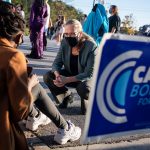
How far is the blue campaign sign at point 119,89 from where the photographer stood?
8.80 feet

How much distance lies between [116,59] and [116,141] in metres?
1.97

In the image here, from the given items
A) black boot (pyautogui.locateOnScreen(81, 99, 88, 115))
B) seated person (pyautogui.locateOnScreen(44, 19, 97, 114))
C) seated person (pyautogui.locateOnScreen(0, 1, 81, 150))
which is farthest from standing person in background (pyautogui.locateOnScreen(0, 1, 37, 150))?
black boot (pyautogui.locateOnScreen(81, 99, 88, 115))

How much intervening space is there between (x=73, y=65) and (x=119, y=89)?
8.45 ft

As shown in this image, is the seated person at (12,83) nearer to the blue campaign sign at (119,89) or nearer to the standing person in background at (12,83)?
the standing person in background at (12,83)

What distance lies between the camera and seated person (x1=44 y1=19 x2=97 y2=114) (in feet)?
16.8

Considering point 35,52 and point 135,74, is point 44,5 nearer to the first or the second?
point 35,52

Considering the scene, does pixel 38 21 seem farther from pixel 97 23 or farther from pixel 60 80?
pixel 60 80

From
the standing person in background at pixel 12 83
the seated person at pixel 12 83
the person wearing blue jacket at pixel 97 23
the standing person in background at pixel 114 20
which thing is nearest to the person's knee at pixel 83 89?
the seated person at pixel 12 83

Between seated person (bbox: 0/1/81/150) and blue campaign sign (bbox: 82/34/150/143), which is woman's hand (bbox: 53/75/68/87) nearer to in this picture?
seated person (bbox: 0/1/81/150)

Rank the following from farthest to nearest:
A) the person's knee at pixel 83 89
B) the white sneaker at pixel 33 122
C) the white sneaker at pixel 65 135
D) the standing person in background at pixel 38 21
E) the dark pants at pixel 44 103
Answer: the standing person in background at pixel 38 21 < the person's knee at pixel 83 89 < the white sneaker at pixel 33 122 < the white sneaker at pixel 65 135 < the dark pants at pixel 44 103

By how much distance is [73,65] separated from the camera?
5.40 meters

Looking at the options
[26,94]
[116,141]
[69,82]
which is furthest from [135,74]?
[69,82]

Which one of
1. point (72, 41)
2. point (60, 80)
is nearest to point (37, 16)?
point (72, 41)

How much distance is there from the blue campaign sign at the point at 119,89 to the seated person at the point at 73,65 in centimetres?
215
